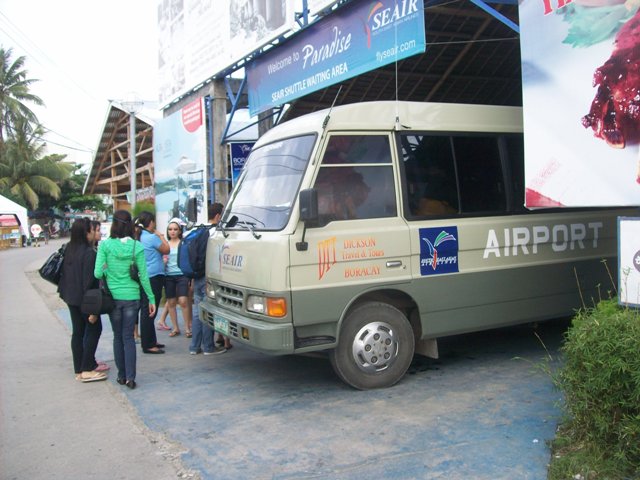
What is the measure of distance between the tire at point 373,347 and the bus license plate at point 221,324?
1069mm

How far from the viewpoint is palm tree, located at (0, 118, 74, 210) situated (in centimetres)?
4353

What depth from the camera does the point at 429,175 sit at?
5809mm

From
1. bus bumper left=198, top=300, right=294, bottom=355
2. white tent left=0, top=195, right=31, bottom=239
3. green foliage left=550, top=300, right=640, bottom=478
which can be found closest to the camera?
green foliage left=550, top=300, right=640, bottom=478

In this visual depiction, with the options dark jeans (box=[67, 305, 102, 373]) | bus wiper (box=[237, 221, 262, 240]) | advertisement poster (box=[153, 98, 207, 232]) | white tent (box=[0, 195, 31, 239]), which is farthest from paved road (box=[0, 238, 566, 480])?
white tent (box=[0, 195, 31, 239])

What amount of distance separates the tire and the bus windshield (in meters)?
1.19

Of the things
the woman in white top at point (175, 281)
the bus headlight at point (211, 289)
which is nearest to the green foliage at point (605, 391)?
the bus headlight at point (211, 289)

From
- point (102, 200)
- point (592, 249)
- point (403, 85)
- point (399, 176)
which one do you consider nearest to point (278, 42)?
point (403, 85)

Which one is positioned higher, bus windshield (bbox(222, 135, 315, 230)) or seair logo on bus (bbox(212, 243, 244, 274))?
bus windshield (bbox(222, 135, 315, 230))

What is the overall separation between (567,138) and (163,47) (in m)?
14.2

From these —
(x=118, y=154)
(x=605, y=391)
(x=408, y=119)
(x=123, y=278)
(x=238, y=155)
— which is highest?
(x=118, y=154)

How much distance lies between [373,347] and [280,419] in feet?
3.76

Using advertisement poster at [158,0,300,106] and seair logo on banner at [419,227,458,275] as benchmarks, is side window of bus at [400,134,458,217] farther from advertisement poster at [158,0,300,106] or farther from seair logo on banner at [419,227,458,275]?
advertisement poster at [158,0,300,106]

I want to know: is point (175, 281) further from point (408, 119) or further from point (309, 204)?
point (408, 119)

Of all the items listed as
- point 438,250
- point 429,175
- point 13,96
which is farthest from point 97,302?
point 13,96
